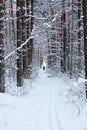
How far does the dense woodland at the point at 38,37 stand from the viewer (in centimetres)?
1714

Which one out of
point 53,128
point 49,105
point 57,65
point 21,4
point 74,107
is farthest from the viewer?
point 57,65

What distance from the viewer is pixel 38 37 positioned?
3128 cm

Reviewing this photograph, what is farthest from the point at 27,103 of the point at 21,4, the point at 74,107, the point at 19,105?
the point at 21,4

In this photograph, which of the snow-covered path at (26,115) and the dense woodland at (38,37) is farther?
the dense woodland at (38,37)

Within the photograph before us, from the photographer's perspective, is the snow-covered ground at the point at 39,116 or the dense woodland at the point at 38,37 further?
the dense woodland at the point at 38,37

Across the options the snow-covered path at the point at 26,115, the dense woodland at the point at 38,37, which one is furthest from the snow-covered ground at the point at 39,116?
the dense woodland at the point at 38,37

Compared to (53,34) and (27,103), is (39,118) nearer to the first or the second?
(27,103)

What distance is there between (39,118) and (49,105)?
308 centimetres

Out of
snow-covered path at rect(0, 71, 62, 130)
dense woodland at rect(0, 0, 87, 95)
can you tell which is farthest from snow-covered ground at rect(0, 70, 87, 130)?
dense woodland at rect(0, 0, 87, 95)

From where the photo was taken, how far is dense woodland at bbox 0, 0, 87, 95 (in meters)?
17.1

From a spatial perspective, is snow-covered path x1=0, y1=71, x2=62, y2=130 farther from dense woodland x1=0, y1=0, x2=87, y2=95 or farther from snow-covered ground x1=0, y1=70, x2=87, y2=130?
dense woodland x1=0, y1=0, x2=87, y2=95

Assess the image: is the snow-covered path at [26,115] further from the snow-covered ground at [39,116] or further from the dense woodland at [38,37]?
the dense woodland at [38,37]

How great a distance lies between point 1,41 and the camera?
622 inches

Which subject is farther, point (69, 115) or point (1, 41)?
point (1, 41)
